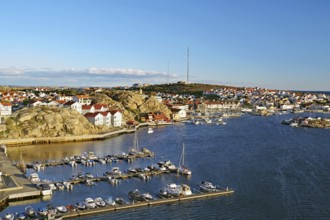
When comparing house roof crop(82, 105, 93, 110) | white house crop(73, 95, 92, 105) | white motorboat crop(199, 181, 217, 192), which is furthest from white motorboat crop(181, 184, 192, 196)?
white house crop(73, 95, 92, 105)

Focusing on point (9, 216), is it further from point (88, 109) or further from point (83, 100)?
point (83, 100)

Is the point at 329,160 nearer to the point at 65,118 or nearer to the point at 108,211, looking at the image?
the point at 108,211

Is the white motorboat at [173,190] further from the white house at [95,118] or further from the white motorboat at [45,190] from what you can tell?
the white house at [95,118]

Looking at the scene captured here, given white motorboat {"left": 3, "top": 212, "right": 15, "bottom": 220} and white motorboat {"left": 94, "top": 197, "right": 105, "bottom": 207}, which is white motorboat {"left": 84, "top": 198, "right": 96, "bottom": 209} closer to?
white motorboat {"left": 94, "top": 197, "right": 105, "bottom": 207}

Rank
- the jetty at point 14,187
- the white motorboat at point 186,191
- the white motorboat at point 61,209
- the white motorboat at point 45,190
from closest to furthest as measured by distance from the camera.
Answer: the white motorboat at point 61,209 → the jetty at point 14,187 → the white motorboat at point 45,190 → the white motorboat at point 186,191

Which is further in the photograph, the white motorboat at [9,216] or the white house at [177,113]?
the white house at [177,113]

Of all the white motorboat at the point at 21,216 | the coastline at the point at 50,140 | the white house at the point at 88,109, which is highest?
the white house at the point at 88,109

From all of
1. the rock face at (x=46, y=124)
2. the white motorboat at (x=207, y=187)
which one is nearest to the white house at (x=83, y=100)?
the rock face at (x=46, y=124)

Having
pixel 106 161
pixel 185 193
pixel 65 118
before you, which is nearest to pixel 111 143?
pixel 65 118
